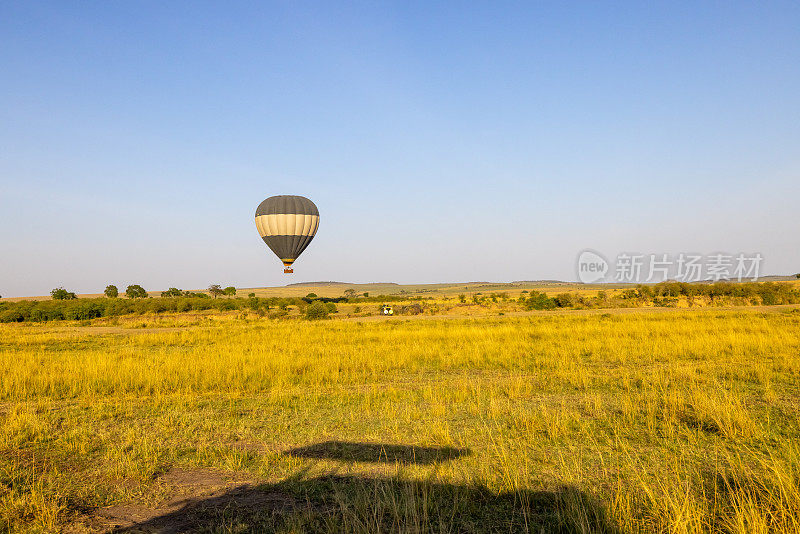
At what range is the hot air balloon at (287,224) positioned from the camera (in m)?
44.1

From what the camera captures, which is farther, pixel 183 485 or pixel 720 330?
pixel 720 330

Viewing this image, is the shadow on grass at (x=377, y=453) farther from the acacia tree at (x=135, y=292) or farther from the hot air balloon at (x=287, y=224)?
the acacia tree at (x=135, y=292)

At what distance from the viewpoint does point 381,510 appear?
4.47 metres

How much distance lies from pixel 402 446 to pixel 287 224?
3932 centimetres

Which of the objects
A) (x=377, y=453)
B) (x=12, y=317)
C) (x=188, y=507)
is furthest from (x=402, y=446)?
(x=12, y=317)

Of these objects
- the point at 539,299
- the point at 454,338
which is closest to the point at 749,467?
the point at 454,338

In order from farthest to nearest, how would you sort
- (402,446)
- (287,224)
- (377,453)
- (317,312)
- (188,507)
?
(317,312), (287,224), (402,446), (377,453), (188,507)

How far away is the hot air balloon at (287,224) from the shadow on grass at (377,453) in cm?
3883

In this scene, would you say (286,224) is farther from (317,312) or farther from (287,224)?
(317,312)

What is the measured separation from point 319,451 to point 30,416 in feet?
18.5

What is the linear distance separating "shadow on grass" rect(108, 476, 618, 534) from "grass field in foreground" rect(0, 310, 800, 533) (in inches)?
1.0

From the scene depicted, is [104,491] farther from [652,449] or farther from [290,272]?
[290,272]

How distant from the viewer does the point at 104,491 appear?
5.30m

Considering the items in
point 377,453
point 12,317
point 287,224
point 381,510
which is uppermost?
point 287,224
